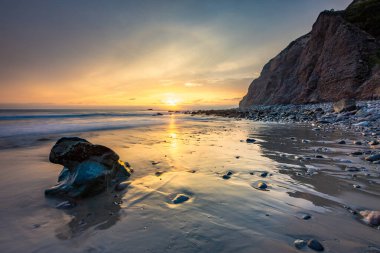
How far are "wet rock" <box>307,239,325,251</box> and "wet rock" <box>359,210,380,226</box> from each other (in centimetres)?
85

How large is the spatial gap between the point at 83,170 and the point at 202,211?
6.77ft

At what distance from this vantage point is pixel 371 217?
243 centimetres

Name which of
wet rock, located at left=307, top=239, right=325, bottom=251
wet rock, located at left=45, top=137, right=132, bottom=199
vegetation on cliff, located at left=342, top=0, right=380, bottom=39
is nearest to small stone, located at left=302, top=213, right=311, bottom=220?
wet rock, located at left=307, top=239, right=325, bottom=251

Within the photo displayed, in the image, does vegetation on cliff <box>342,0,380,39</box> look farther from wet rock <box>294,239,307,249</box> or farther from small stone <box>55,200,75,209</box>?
small stone <box>55,200,75,209</box>

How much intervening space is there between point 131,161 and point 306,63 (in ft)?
116

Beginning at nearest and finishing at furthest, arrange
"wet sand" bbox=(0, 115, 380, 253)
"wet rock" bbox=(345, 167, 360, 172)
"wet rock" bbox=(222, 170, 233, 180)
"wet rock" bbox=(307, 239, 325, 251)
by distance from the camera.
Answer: "wet rock" bbox=(307, 239, 325, 251), "wet sand" bbox=(0, 115, 380, 253), "wet rock" bbox=(222, 170, 233, 180), "wet rock" bbox=(345, 167, 360, 172)

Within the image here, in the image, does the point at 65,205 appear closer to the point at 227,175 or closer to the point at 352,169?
the point at 227,175

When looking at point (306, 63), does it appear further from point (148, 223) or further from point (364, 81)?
point (148, 223)

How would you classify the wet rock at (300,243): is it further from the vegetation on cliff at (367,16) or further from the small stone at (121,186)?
the vegetation on cliff at (367,16)

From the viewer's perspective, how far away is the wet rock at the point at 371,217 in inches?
93.0

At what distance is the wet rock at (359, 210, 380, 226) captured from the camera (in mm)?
2362

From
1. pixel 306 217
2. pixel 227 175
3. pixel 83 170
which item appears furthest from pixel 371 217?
pixel 83 170

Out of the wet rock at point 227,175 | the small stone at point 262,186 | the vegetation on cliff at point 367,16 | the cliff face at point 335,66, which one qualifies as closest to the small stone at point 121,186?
the wet rock at point 227,175

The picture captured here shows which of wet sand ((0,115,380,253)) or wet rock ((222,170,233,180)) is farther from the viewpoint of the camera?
wet rock ((222,170,233,180))
